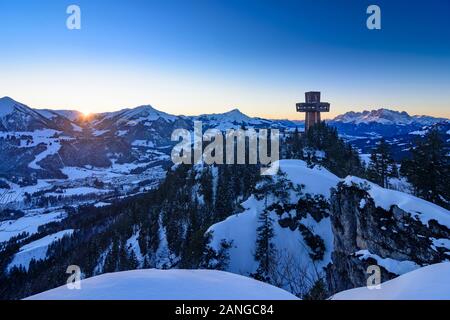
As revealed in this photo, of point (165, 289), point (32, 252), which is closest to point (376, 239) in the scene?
point (165, 289)

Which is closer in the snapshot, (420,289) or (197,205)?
(420,289)

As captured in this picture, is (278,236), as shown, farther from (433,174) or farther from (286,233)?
(433,174)

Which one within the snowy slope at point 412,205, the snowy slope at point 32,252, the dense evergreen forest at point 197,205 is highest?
the snowy slope at point 412,205

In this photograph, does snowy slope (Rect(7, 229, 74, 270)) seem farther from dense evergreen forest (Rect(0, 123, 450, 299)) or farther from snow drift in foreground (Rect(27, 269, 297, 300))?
snow drift in foreground (Rect(27, 269, 297, 300))

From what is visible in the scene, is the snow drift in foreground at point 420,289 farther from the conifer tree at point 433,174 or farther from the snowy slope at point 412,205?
the conifer tree at point 433,174

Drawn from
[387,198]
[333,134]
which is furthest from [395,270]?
[333,134]

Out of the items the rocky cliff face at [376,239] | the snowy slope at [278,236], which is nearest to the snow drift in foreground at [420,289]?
the rocky cliff face at [376,239]
